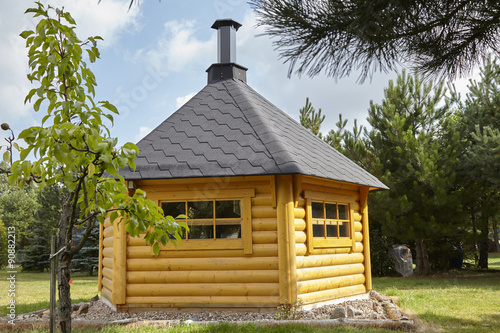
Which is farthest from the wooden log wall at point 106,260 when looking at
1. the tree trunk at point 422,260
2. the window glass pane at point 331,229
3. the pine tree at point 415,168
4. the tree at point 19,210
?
the tree at point 19,210

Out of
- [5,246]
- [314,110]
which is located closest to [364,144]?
[314,110]

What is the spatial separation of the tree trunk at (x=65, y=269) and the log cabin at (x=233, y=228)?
148 inches

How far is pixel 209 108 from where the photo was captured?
891 centimetres

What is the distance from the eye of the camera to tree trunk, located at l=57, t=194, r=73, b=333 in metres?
3.08

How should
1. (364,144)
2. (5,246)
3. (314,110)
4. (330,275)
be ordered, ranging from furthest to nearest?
1. (5,246)
2. (314,110)
3. (364,144)
4. (330,275)

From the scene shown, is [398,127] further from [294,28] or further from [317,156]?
[294,28]

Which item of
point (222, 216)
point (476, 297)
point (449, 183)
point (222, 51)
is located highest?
point (222, 51)

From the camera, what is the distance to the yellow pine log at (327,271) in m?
7.13

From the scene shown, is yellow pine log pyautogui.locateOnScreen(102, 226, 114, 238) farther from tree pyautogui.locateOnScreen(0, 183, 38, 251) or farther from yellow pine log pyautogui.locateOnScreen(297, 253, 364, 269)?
tree pyautogui.locateOnScreen(0, 183, 38, 251)

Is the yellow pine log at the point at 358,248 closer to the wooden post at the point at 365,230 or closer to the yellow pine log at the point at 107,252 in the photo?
the wooden post at the point at 365,230

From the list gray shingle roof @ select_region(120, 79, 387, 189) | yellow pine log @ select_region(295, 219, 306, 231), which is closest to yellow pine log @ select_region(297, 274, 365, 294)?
yellow pine log @ select_region(295, 219, 306, 231)

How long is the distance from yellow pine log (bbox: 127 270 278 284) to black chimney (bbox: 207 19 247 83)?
487cm

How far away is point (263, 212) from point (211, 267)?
124 cm

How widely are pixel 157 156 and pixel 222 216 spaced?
1548mm
